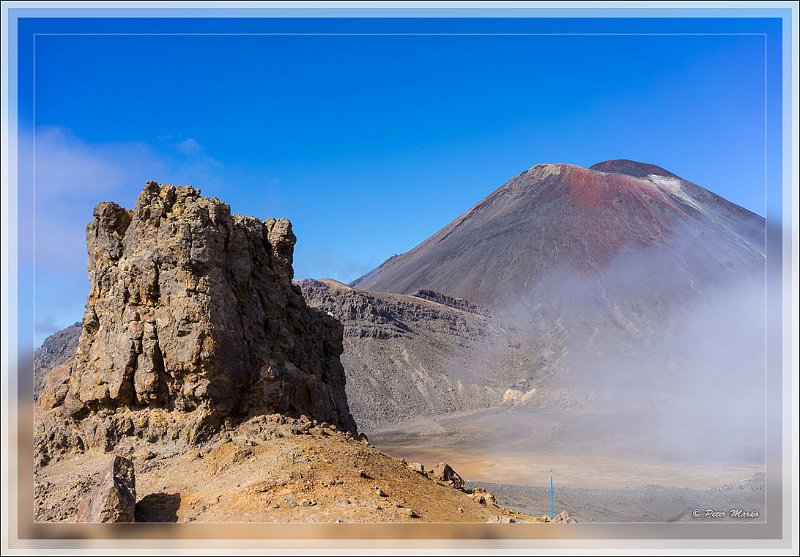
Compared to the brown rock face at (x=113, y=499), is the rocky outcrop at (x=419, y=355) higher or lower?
lower

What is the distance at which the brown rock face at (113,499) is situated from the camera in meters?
10.8

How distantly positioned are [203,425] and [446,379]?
57.6 meters

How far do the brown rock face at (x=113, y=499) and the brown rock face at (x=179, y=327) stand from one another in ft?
7.51

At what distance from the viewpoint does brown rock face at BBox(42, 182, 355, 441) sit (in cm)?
1385

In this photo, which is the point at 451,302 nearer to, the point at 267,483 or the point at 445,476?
the point at 445,476

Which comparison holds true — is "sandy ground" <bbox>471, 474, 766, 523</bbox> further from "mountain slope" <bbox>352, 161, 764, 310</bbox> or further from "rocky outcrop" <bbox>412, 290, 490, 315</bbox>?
"mountain slope" <bbox>352, 161, 764, 310</bbox>

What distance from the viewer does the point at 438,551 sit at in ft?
26.5

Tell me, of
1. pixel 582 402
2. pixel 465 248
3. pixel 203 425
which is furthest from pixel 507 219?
pixel 203 425

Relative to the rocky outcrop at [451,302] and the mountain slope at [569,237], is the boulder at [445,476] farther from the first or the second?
the mountain slope at [569,237]

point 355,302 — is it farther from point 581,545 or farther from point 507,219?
point 581,545

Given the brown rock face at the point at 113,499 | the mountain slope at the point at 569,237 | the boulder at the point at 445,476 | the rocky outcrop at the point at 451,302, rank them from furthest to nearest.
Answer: the mountain slope at the point at 569,237
the rocky outcrop at the point at 451,302
the boulder at the point at 445,476
the brown rock face at the point at 113,499

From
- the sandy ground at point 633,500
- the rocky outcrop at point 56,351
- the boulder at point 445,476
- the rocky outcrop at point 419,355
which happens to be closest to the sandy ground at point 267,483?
the boulder at point 445,476

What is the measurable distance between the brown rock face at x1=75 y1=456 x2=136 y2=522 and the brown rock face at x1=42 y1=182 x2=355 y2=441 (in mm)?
2290

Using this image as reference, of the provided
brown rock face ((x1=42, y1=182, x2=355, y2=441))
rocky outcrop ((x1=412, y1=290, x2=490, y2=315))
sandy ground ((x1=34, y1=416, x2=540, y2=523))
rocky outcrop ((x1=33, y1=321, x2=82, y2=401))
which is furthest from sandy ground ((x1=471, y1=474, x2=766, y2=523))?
rocky outcrop ((x1=412, y1=290, x2=490, y2=315))
